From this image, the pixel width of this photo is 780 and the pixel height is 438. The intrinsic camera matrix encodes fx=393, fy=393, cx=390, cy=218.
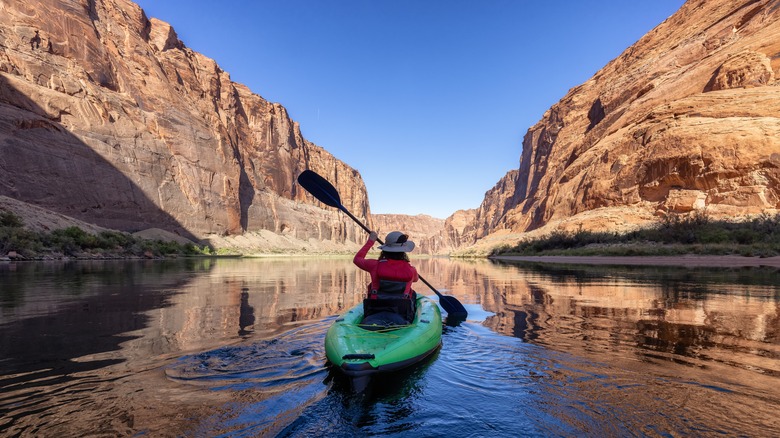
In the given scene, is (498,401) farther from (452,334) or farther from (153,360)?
(153,360)

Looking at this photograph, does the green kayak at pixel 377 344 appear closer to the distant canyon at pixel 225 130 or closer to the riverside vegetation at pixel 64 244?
the riverside vegetation at pixel 64 244

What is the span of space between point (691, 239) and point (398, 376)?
33.5 metres

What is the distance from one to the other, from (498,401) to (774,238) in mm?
31350

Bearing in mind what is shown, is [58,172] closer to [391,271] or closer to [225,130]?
[225,130]

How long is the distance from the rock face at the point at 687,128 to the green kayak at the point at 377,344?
40.9 m

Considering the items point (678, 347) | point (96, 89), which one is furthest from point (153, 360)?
point (96, 89)

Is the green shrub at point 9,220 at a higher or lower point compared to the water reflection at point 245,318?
higher

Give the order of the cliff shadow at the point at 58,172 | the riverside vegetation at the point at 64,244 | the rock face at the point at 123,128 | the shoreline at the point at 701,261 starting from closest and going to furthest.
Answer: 1. the shoreline at the point at 701,261
2. the riverside vegetation at the point at 64,244
3. the cliff shadow at the point at 58,172
4. the rock face at the point at 123,128

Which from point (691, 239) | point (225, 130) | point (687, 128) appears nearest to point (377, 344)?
point (691, 239)

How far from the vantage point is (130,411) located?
328 cm

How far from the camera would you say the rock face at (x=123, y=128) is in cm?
4494

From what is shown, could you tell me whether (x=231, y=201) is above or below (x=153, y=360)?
above

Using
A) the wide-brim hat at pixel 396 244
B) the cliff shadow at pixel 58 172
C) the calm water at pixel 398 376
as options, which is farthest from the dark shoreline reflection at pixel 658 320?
the cliff shadow at pixel 58 172

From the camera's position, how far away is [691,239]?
96.2 ft
